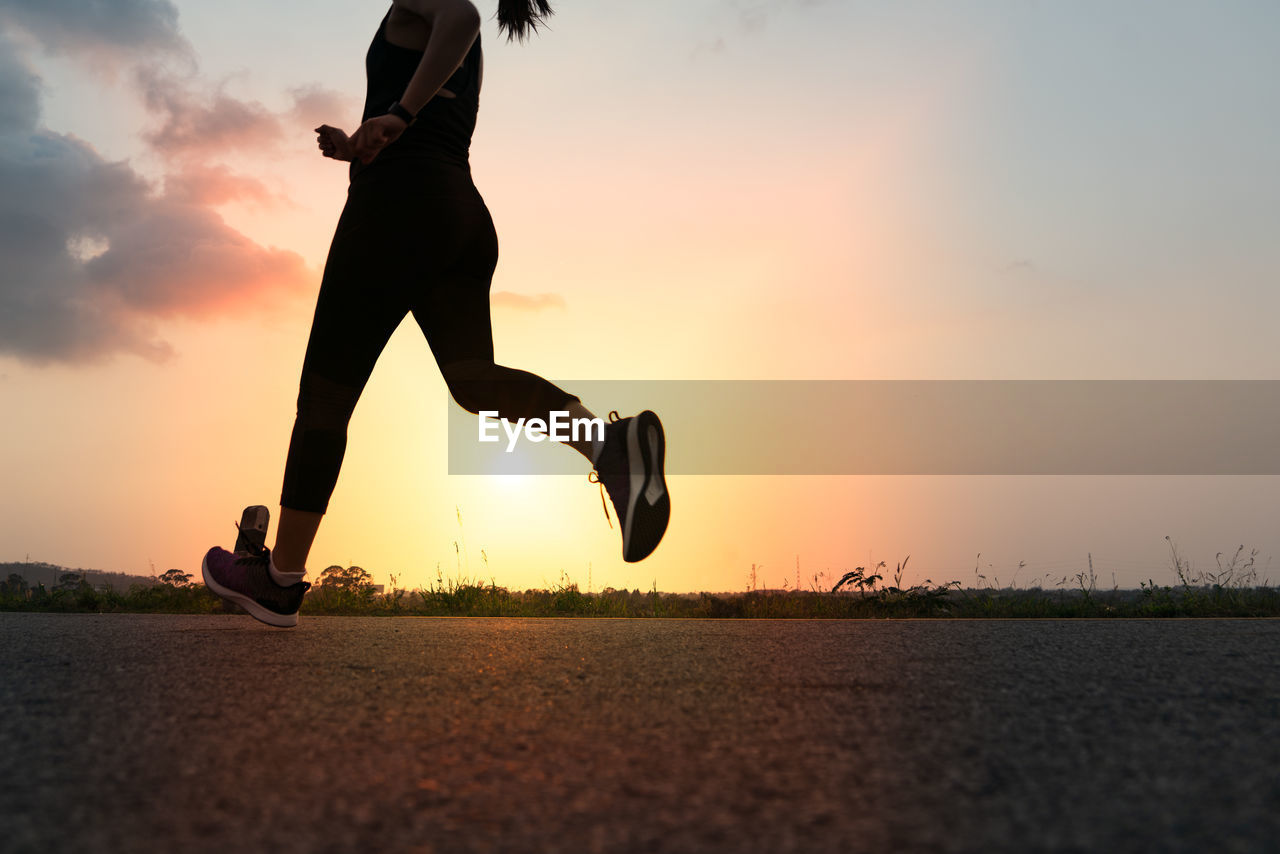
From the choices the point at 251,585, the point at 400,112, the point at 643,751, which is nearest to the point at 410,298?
the point at 400,112

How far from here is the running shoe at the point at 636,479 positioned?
3309 mm

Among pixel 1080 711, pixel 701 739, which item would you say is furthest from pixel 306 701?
pixel 1080 711

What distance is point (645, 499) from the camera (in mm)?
3309

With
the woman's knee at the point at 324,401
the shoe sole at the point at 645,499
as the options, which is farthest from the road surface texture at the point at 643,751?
the woman's knee at the point at 324,401

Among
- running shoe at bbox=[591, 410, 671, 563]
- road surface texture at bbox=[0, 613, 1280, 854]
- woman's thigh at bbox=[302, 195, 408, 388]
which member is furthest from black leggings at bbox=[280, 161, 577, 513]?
road surface texture at bbox=[0, 613, 1280, 854]

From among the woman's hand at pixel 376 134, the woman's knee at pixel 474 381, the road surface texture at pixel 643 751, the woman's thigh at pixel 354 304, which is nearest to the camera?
the road surface texture at pixel 643 751

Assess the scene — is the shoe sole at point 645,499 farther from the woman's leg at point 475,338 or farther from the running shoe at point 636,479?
the woman's leg at point 475,338

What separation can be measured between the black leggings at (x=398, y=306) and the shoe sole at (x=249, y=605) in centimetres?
45

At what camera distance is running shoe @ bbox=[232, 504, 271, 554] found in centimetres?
378

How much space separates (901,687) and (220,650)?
2039 mm

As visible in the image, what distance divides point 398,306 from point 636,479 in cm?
104

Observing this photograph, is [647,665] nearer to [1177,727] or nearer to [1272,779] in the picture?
[1177,727]

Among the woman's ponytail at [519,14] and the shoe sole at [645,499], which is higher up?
the woman's ponytail at [519,14]

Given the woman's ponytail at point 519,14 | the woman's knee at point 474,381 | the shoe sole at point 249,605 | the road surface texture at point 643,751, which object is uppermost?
the woman's ponytail at point 519,14
